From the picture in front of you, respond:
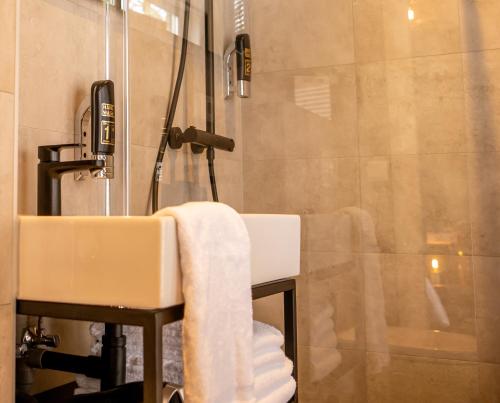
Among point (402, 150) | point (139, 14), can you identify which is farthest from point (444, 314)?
point (139, 14)

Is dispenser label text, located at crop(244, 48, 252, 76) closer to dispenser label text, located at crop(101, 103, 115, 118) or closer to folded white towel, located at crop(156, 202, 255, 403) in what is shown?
dispenser label text, located at crop(101, 103, 115, 118)

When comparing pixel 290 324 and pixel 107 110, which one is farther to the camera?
pixel 290 324

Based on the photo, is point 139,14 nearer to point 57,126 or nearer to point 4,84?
point 57,126

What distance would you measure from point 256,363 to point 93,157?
54 centimetres

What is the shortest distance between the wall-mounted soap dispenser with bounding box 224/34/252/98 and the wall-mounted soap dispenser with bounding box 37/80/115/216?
2.62 feet

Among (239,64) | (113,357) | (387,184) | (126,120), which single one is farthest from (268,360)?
(239,64)

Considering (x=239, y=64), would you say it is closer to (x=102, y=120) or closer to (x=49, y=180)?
(x=102, y=120)

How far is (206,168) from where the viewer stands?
5.35 feet

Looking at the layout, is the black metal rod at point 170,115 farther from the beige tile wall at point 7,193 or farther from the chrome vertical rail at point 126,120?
the beige tile wall at point 7,193

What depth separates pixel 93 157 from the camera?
1044mm

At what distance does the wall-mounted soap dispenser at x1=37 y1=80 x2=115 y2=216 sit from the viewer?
0.91 metres

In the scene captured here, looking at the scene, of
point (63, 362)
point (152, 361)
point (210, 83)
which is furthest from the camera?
point (210, 83)

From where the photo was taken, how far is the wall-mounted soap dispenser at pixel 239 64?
5.98 ft

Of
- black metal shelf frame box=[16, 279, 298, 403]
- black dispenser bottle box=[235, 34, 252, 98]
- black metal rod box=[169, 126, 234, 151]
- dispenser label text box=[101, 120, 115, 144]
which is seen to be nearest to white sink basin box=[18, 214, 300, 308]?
black metal shelf frame box=[16, 279, 298, 403]
